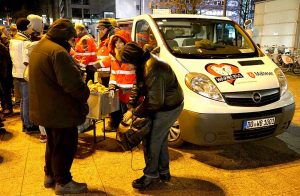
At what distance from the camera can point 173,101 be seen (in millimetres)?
3117

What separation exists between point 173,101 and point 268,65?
2.01 meters

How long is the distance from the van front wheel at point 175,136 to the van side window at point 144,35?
4.05ft

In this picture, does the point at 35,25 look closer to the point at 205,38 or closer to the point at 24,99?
the point at 24,99

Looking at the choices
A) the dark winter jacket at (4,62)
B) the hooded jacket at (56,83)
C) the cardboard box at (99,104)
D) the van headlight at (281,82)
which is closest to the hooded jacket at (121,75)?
the cardboard box at (99,104)

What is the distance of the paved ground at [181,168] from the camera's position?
3.41 m

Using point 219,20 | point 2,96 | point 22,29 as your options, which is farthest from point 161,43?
point 2,96

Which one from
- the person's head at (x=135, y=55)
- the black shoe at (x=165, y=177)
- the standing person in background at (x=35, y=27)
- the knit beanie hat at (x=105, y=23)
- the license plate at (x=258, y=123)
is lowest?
the black shoe at (x=165, y=177)

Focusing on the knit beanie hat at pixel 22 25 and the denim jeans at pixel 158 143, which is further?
the knit beanie hat at pixel 22 25

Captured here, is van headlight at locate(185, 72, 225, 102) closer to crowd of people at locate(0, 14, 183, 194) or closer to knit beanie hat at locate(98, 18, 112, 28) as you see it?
crowd of people at locate(0, 14, 183, 194)

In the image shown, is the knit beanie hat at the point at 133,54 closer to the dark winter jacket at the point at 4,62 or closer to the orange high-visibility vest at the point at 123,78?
the orange high-visibility vest at the point at 123,78

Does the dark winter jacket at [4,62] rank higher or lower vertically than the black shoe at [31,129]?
higher

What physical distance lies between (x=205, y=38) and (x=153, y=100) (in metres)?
2.59

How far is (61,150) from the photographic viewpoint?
312 cm

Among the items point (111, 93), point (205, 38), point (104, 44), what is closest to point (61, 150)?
point (111, 93)
